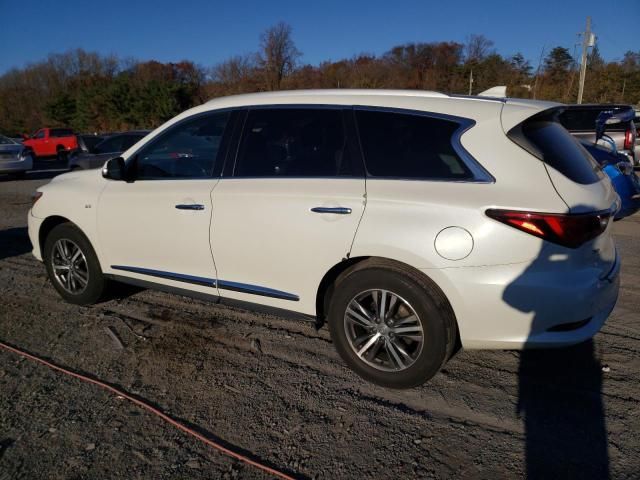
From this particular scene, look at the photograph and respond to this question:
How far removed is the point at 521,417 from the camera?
2721mm

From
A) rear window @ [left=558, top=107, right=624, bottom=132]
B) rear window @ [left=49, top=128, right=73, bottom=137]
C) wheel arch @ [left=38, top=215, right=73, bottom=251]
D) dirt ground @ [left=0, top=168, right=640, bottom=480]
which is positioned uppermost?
rear window @ [left=558, top=107, right=624, bottom=132]

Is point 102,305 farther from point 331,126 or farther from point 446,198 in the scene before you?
point 446,198

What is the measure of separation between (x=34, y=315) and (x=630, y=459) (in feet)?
15.1

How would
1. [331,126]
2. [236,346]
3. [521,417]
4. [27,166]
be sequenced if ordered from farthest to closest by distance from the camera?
[27,166] < [236,346] < [331,126] < [521,417]

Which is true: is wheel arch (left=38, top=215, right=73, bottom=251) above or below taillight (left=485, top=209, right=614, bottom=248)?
below

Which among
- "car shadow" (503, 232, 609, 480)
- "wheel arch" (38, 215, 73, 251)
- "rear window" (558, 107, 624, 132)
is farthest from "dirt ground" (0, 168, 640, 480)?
"rear window" (558, 107, 624, 132)

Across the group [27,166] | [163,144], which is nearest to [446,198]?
[163,144]

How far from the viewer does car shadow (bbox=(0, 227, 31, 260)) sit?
6578mm

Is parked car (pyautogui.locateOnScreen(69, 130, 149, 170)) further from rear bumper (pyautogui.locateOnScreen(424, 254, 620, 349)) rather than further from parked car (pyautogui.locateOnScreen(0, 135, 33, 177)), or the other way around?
rear bumper (pyautogui.locateOnScreen(424, 254, 620, 349))

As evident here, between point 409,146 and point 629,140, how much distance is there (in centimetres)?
909

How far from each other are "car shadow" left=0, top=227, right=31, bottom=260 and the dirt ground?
2955 millimetres

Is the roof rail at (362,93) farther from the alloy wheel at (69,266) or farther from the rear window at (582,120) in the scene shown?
the rear window at (582,120)

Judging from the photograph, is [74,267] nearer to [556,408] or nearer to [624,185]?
[556,408]

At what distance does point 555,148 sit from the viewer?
280 cm
